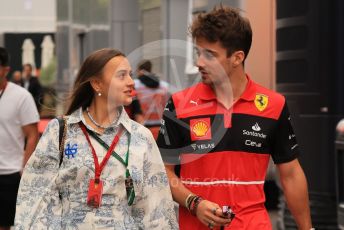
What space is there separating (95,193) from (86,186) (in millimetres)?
63

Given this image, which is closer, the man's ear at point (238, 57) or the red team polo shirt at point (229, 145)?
the red team polo shirt at point (229, 145)

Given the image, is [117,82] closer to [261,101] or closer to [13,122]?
[261,101]

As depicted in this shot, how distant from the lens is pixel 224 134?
195 inches

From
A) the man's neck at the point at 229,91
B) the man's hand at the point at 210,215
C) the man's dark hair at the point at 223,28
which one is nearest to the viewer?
the man's hand at the point at 210,215

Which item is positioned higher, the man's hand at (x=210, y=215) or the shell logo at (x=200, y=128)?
the shell logo at (x=200, y=128)

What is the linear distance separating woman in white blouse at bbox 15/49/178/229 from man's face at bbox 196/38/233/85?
344mm

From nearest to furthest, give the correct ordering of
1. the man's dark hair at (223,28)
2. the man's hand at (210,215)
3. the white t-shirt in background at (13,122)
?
the man's hand at (210,215) → the man's dark hair at (223,28) → the white t-shirt in background at (13,122)

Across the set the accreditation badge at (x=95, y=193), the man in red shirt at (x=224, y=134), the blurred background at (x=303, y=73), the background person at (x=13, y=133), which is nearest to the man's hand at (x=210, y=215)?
the man in red shirt at (x=224, y=134)

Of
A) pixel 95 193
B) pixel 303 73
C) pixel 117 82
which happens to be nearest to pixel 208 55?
pixel 117 82

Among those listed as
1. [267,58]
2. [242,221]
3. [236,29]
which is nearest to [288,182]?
[242,221]

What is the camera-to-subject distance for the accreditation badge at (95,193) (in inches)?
190

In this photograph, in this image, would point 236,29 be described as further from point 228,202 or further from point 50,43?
point 50,43

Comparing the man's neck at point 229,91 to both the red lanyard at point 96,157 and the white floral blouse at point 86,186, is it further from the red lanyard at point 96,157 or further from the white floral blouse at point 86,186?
the red lanyard at point 96,157

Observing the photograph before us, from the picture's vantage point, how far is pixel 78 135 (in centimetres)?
497
